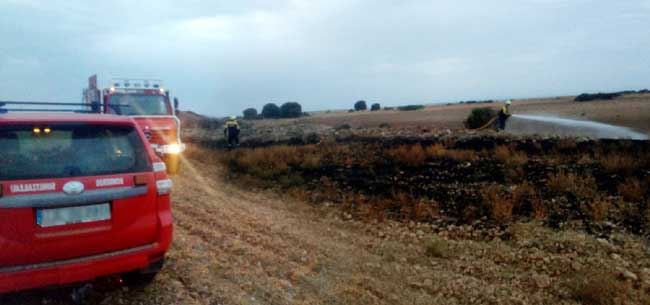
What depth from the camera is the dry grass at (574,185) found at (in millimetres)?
8053

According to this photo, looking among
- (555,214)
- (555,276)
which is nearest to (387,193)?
(555,214)

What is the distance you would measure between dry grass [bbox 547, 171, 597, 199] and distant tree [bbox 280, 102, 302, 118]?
5209cm

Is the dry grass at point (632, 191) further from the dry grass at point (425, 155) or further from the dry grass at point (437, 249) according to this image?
the dry grass at point (425, 155)

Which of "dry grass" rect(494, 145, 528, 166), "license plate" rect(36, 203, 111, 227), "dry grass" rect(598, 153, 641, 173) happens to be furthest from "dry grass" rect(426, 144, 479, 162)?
"license plate" rect(36, 203, 111, 227)

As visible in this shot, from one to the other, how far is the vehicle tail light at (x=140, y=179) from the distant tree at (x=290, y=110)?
185 ft

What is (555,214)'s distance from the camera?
736cm

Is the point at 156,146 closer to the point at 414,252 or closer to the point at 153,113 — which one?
the point at 153,113

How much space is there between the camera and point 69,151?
339cm

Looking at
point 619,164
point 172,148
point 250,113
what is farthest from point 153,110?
point 250,113

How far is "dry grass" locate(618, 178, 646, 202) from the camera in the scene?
759cm

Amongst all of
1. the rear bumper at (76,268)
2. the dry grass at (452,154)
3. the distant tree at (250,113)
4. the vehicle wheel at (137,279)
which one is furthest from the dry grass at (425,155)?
the distant tree at (250,113)

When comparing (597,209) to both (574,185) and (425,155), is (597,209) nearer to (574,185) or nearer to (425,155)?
(574,185)

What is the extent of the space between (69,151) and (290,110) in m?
57.1

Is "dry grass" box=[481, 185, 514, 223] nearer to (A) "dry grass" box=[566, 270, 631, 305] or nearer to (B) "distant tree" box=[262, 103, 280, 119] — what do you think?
(A) "dry grass" box=[566, 270, 631, 305]
